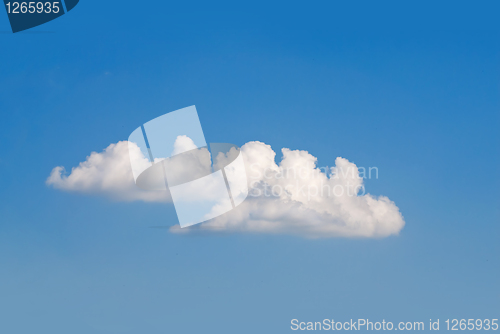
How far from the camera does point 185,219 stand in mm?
31047

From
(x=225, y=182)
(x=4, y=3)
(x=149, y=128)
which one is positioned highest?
(x=4, y=3)

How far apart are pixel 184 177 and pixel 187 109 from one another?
13.9 feet

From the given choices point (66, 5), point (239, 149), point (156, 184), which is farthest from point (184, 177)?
point (66, 5)

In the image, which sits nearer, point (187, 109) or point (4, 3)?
point (4, 3)

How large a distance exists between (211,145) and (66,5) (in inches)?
474

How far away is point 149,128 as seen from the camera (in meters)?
30.3

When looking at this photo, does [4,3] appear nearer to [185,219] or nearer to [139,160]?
[139,160]

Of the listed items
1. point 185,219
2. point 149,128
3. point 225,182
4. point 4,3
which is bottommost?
point 185,219

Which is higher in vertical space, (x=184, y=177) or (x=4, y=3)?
(x=4, y=3)

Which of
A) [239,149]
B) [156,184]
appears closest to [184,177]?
[156,184]

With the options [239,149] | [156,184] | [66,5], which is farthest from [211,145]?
[66,5]

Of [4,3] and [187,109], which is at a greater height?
[4,3]

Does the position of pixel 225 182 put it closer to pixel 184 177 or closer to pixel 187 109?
pixel 184 177

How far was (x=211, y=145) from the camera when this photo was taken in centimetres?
3080
